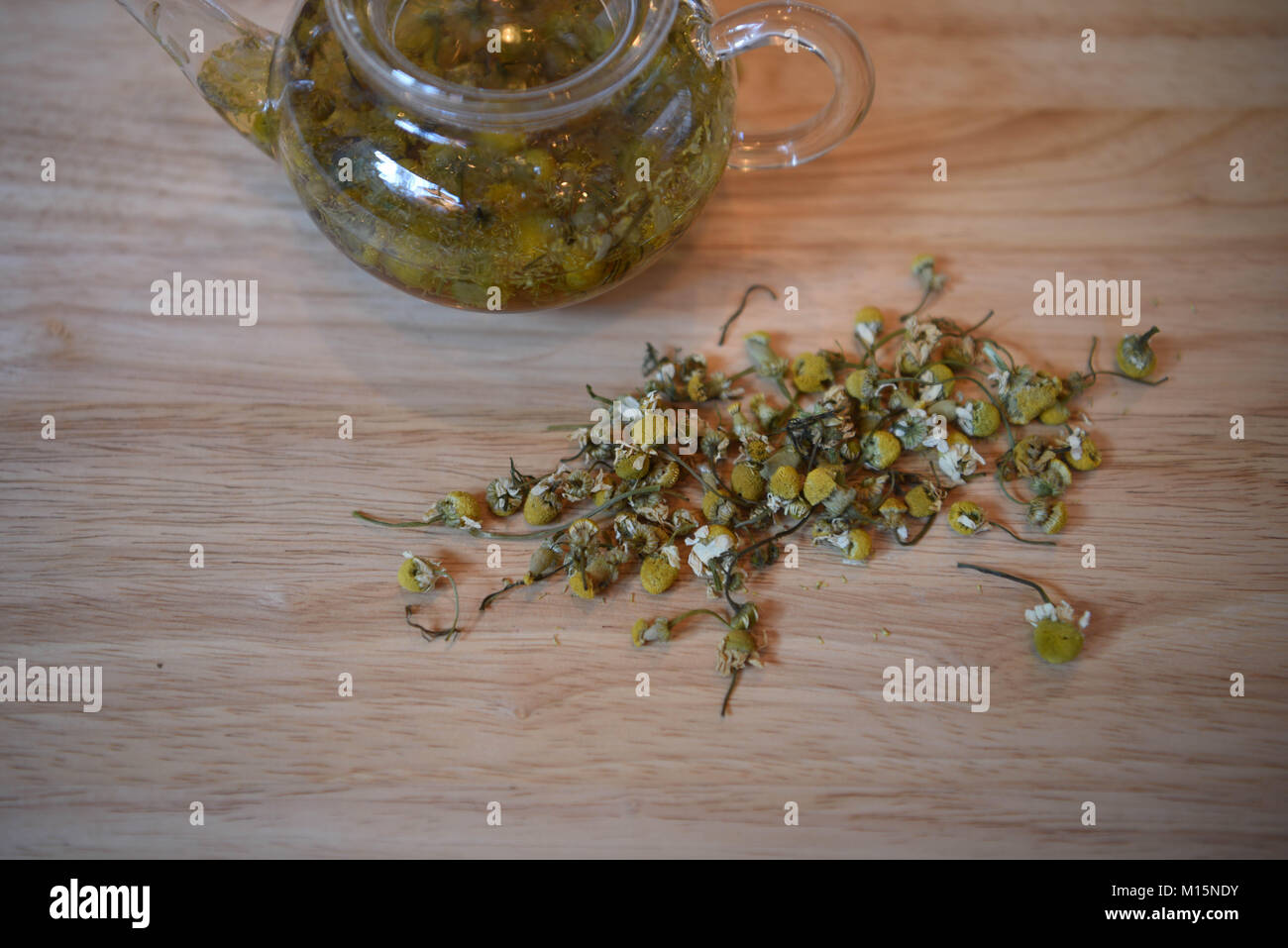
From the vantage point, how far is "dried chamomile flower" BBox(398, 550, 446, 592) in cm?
84

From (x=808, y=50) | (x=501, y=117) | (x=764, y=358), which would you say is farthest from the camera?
(x=764, y=358)

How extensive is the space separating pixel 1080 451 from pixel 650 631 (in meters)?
0.42

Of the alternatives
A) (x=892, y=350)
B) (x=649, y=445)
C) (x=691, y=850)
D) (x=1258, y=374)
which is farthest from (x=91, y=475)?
(x=1258, y=374)

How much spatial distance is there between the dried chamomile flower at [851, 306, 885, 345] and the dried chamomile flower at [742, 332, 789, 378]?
0.08m


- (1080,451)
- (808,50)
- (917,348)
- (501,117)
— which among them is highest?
(808,50)

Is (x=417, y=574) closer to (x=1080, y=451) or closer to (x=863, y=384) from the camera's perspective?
(x=863, y=384)

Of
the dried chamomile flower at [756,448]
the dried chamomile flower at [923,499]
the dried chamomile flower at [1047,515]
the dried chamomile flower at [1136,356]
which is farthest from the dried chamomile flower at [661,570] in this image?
the dried chamomile flower at [1136,356]

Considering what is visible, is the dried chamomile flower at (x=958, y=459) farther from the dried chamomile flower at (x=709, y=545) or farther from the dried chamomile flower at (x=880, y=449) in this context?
the dried chamomile flower at (x=709, y=545)

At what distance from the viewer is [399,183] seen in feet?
2.45

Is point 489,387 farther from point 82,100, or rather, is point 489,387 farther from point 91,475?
point 82,100

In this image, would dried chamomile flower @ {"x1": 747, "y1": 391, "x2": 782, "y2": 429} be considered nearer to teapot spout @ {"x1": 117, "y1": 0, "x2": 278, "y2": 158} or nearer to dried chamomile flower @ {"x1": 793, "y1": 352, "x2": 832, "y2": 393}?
dried chamomile flower @ {"x1": 793, "y1": 352, "x2": 832, "y2": 393}

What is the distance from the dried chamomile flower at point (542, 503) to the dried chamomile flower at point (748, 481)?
16 centimetres

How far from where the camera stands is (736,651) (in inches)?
32.4

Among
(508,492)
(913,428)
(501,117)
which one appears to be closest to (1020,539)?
(913,428)
